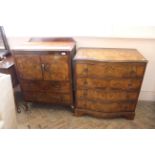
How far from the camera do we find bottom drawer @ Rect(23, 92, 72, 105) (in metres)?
2.03

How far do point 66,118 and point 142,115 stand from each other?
0.99 metres

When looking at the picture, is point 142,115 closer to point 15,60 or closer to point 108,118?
point 108,118

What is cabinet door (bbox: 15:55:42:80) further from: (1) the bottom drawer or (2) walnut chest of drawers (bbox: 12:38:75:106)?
(1) the bottom drawer

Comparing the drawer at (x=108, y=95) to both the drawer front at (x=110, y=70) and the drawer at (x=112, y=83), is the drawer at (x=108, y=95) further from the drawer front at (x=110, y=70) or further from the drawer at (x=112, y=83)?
the drawer front at (x=110, y=70)

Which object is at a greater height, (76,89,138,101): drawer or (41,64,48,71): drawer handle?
(41,64,48,71): drawer handle

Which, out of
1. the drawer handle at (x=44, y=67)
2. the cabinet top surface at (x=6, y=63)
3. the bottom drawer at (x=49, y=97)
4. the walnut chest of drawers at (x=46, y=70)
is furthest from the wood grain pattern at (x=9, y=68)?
the drawer handle at (x=44, y=67)

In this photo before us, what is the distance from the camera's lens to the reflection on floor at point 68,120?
1948mm

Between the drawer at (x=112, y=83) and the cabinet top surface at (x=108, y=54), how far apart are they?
0.78ft
